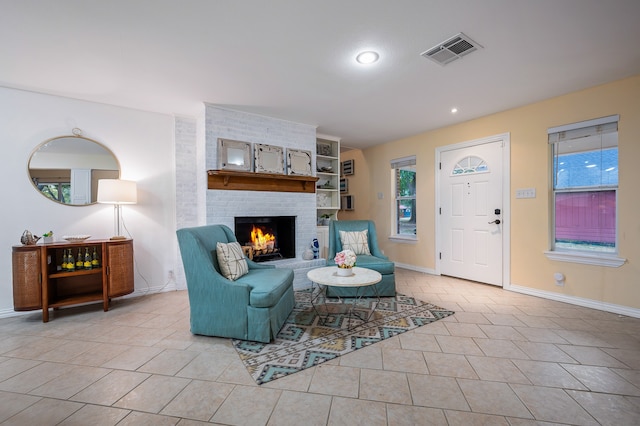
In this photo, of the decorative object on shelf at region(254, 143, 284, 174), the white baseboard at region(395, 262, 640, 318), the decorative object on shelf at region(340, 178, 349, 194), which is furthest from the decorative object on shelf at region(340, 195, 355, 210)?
the white baseboard at region(395, 262, 640, 318)

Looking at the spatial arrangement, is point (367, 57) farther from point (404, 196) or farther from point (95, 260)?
point (95, 260)

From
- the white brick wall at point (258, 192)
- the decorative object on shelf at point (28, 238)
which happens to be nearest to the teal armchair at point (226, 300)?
the white brick wall at point (258, 192)

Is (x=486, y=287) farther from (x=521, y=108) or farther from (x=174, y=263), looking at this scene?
(x=174, y=263)

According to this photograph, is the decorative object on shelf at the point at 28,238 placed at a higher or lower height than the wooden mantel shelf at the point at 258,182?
lower

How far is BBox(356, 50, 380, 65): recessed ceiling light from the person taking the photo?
2410 mm

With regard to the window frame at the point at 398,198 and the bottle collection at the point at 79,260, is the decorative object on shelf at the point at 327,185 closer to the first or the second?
the window frame at the point at 398,198

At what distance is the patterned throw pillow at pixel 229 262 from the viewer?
259 centimetres

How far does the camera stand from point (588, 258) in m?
3.13

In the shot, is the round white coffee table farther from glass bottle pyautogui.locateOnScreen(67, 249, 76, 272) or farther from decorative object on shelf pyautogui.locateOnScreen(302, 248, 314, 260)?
glass bottle pyautogui.locateOnScreen(67, 249, 76, 272)

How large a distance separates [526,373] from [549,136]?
2.91 meters

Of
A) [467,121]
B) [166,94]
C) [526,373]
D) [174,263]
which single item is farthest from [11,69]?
[467,121]

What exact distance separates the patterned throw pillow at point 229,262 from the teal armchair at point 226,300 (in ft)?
0.23

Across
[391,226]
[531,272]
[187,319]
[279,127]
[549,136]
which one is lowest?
[187,319]

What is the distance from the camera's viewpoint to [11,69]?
2627 mm
